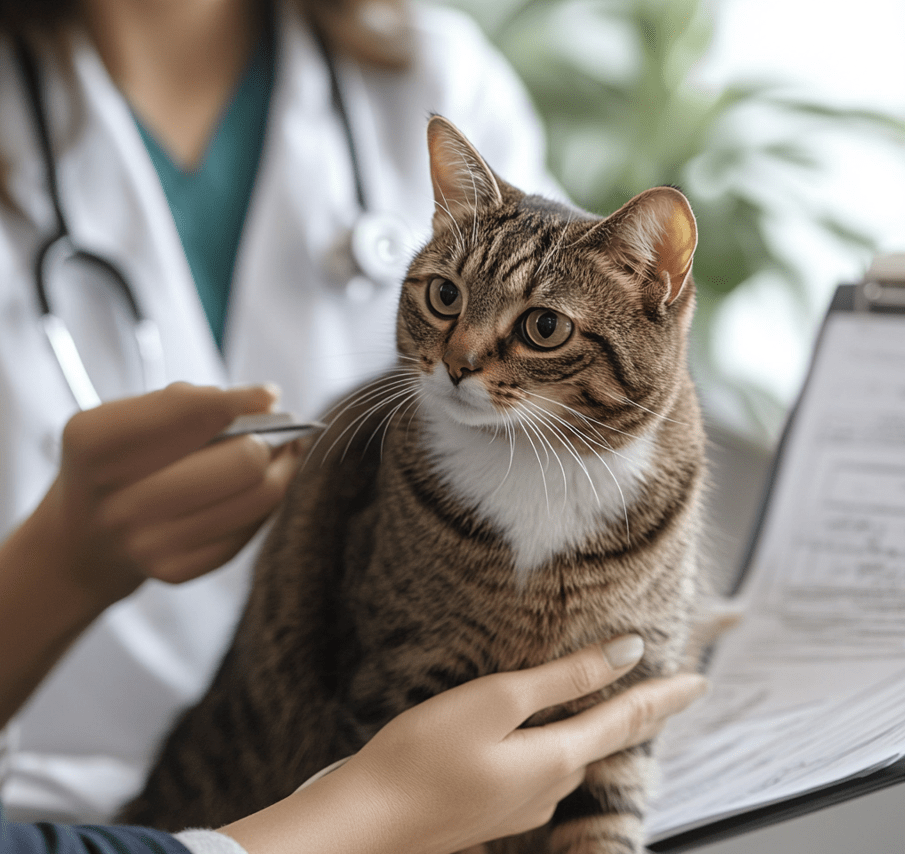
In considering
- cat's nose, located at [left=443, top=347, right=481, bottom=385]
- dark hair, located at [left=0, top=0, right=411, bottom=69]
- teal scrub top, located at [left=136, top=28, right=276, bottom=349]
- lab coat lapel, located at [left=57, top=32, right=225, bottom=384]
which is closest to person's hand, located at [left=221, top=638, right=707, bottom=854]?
cat's nose, located at [left=443, top=347, right=481, bottom=385]

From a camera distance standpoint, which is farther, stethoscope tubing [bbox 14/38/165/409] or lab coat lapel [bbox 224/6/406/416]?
lab coat lapel [bbox 224/6/406/416]

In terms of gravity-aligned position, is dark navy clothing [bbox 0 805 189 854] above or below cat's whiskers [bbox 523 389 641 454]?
below

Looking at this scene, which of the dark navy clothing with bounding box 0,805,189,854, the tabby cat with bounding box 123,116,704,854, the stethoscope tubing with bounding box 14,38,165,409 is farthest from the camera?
the stethoscope tubing with bounding box 14,38,165,409

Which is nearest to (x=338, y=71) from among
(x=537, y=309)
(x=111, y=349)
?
(x=111, y=349)

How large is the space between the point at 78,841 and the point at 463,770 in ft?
0.78

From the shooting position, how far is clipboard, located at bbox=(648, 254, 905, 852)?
1.73 ft

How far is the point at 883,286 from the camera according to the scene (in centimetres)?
74

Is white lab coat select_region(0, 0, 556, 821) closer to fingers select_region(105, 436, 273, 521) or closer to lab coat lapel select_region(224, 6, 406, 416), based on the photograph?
lab coat lapel select_region(224, 6, 406, 416)

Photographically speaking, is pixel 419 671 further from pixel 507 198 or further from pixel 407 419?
pixel 507 198

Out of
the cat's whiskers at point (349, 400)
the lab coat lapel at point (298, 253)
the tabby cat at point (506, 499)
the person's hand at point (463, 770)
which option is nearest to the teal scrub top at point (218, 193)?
the lab coat lapel at point (298, 253)

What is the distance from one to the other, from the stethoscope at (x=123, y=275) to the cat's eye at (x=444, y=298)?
241mm

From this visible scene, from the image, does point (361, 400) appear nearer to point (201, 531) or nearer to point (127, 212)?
point (201, 531)

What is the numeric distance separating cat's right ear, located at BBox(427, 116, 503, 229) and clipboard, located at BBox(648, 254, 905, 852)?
1.31ft

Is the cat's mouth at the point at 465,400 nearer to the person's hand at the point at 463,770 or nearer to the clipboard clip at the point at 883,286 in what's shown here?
the person's hand at the point at 463,770
